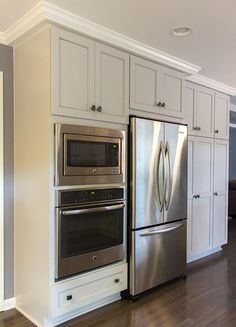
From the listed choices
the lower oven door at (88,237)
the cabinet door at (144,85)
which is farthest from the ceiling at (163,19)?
the lower oven door at (88,237)

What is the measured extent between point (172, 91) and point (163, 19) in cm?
105

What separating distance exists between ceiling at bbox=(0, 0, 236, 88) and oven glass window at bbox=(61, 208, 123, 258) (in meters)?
1.58

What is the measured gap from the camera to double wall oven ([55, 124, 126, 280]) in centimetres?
239

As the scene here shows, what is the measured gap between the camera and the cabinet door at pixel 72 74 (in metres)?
2.34

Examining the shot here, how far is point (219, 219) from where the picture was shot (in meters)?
4.48

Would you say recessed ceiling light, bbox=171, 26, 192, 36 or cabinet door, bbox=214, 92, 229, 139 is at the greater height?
recessed ceiling light, bbox=171, 26, 192, 36

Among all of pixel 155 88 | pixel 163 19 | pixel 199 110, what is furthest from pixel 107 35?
pixel 199 110

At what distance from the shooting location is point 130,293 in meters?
2.90

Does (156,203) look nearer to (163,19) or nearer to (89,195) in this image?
(89,195)

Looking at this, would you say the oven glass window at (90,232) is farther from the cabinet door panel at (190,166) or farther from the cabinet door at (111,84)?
the cabinet door panel at (190,166)

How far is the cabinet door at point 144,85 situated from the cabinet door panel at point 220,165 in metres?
1.67

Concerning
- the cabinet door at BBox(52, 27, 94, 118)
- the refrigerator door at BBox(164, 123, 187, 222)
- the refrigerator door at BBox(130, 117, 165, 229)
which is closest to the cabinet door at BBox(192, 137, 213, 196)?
the refrigerator door at BBox(164, 123, 187, 222)

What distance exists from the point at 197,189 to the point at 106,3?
2.66 metres

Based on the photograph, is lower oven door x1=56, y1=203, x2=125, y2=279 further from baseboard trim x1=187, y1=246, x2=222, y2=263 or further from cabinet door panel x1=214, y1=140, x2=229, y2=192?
cabinet door panel x1=214, y1=140, x2=229, y2=192
